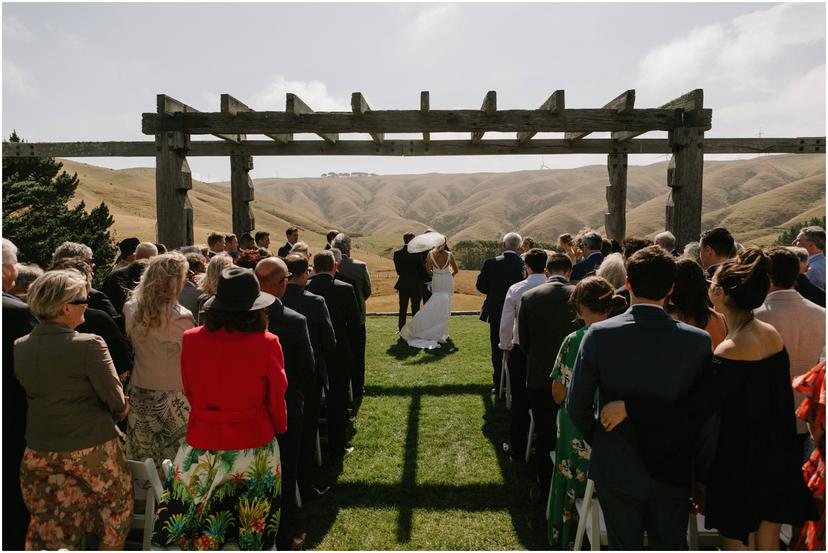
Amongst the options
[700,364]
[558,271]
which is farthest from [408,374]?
[700,364]

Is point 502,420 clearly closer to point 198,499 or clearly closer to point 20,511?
point 198,499

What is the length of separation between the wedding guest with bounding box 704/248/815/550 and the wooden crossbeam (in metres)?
4.93

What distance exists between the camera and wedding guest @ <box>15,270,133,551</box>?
2.82 m

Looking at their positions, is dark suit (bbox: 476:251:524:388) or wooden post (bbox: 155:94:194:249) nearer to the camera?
dark suit (bbox: 476:251:524:388)

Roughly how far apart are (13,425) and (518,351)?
407cm

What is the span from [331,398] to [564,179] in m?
199

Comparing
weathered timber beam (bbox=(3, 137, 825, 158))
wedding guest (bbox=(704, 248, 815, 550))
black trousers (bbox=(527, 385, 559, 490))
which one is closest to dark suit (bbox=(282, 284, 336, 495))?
black trousers (bbox=(527, 385, 559, 490))

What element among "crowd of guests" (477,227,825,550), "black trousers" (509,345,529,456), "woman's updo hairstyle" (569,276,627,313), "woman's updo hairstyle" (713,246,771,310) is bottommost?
"black trousers" (509,345,529,456)

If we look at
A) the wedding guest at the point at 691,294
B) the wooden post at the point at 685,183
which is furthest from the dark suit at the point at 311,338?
the wooden post at the point at 685,183

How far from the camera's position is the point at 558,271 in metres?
4.56

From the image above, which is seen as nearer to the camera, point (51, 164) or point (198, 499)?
point (198, 499)

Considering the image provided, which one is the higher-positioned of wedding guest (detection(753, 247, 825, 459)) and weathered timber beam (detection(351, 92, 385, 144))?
weathered timber beam (detection(351, 92, 385, 144))

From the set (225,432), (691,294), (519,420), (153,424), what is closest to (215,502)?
(225,432)

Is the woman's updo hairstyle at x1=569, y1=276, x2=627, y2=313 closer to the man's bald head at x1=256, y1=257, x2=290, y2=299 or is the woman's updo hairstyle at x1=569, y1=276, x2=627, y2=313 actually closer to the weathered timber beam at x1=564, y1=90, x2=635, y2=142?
the man's bald head at x1=256, y1=257, x2=290, y2=299
